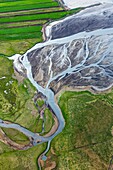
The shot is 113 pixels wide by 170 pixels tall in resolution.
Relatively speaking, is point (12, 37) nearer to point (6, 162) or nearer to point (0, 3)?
point (0, 3)

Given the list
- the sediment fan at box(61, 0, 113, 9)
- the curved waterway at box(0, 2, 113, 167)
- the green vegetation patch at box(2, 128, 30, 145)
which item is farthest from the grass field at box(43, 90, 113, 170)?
the sediment fan at box(61, 0, 113, 9)

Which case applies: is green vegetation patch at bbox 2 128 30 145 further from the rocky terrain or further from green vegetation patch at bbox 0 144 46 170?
the rocky terrain

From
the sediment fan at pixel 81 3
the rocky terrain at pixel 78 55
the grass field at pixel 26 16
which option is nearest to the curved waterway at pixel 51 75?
the rocky terrain at pixel 78 55

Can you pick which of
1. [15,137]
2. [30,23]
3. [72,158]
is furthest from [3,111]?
[30,23]

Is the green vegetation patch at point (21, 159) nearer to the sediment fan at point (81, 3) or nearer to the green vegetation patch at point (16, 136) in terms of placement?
the green vegetation patch at point (16, 136)

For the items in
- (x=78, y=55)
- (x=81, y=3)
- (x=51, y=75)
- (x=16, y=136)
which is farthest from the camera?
(x=81, y=3)

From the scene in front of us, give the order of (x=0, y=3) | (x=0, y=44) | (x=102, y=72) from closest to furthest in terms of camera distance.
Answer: (x=102, y=72) < (x=0, y=44) < (x=0, y=3)

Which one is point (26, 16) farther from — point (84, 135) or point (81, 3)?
point (84, 135)

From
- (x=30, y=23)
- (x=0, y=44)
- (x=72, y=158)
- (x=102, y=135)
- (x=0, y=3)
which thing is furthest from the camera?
(x=0, y=3)

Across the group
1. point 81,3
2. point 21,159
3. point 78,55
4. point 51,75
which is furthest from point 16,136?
point 81,3
